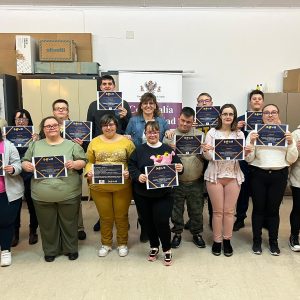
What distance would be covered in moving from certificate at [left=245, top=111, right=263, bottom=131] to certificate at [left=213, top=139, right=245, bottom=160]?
1.65 feet

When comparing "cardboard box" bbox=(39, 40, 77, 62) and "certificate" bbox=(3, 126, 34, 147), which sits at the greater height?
"cardboard box" bbox=(39, 40, 77, 62)

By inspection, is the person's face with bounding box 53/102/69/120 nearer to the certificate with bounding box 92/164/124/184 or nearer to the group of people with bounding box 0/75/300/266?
the group of people with bounding box 0/75/300/266

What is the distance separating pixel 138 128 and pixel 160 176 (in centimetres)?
74

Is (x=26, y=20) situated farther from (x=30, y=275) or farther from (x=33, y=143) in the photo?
(x=30, y=275)

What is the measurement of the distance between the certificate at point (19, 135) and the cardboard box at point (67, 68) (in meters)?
2.05

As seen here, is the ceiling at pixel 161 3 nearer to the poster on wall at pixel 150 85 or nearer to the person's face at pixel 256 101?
the poster on wall at pixel 150 85

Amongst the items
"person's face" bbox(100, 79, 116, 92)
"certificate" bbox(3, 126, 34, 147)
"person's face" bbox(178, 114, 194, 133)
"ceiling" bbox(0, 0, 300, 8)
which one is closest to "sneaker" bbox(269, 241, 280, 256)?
"person's face" bbox(178, 114, 194, 133)

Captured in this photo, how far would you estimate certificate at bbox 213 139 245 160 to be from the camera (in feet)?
8.99

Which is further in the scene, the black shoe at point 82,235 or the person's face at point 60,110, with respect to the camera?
the black shoe at point 82,235

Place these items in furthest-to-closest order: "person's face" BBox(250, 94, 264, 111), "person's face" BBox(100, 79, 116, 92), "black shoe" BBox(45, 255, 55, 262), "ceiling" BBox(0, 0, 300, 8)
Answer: "ceiling" BBox(0, 0, 300, 8)
"person's face" BBox(250, 94, 264, 111)
"person's face" BBox(100, 79, 116, 92)
"black shoe" BBox(45, 255, 55, 262)

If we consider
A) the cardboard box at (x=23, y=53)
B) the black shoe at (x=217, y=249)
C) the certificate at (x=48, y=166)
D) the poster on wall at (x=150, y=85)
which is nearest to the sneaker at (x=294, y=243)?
the black shoe at (x=217, y=249)

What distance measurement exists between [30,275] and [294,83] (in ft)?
15.7

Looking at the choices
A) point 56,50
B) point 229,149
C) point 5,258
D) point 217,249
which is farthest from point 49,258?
point 56,50

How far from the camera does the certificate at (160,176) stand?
257cm
